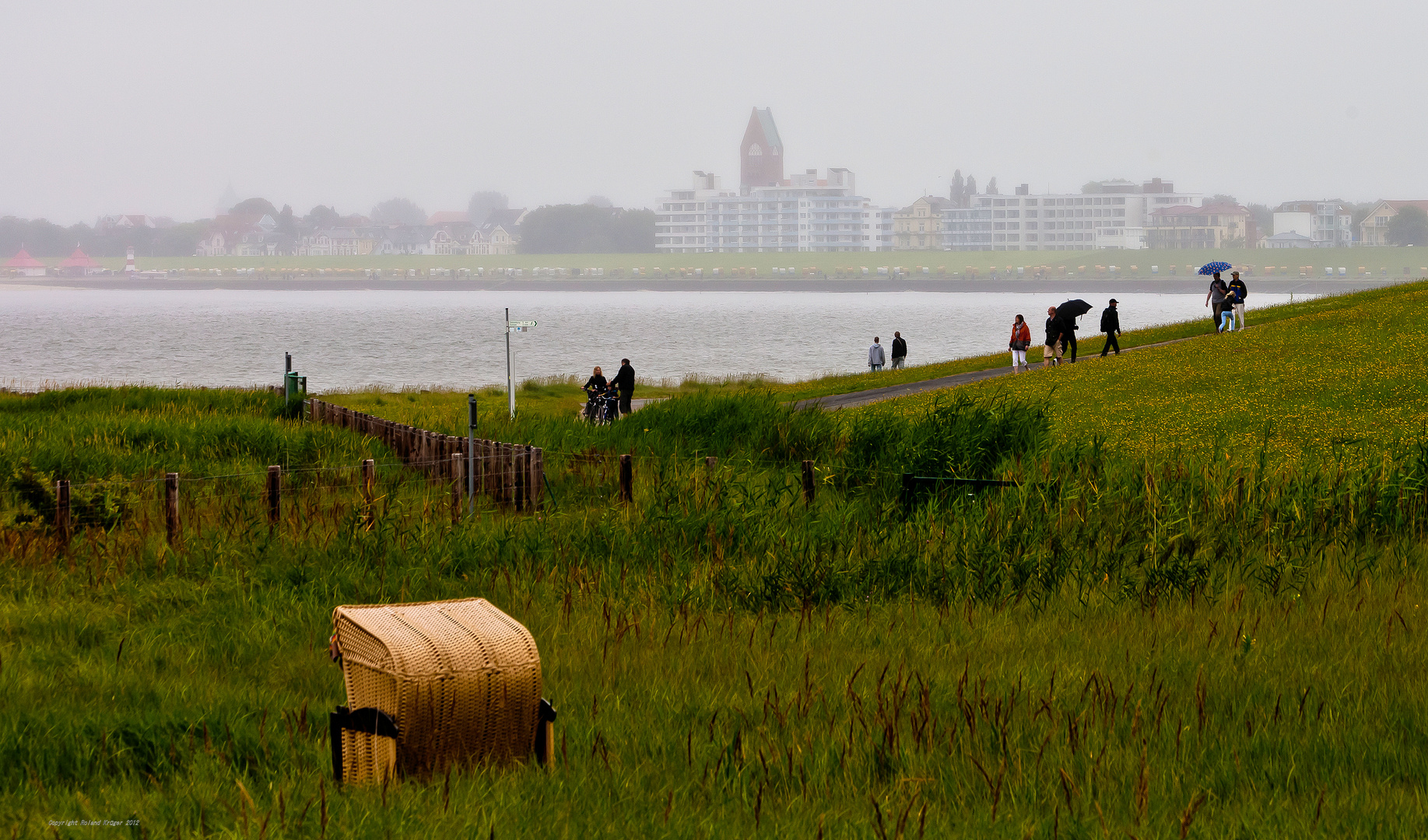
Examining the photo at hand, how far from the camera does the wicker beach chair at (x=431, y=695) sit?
17.9 feet

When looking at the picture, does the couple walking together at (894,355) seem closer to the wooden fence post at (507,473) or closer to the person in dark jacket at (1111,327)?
the person in dark jacket at (1111,327)

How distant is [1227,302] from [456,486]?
76.4ft

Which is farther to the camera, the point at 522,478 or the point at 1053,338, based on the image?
the point at 1053,338

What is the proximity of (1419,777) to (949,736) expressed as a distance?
1.96 meters

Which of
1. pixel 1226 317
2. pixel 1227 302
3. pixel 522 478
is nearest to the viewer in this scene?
pixel 522 478

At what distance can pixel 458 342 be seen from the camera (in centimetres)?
9938

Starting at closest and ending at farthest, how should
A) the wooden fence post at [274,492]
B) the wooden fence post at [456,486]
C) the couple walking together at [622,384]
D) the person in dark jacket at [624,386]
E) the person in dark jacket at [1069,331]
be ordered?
the wooden fence post at [274,492]
the wooden fence post at [456,486]
the couple walking together at [622,384]
the person in dark jacket at [624,386]
the person in dark jacket at [1069,331]

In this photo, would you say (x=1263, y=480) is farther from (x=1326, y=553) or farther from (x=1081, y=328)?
(x=1081, y=328)

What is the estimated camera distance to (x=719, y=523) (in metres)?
11.8

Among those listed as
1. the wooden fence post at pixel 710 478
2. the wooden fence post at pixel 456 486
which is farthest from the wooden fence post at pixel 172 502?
the wooden fence post at pixel 710 478

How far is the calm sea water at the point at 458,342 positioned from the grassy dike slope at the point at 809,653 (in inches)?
1504

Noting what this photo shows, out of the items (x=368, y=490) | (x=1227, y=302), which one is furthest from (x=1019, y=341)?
(x=368, y=490)

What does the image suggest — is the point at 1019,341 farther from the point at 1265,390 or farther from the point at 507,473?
the point at 507,473

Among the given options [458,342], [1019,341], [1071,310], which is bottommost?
[458,342]
